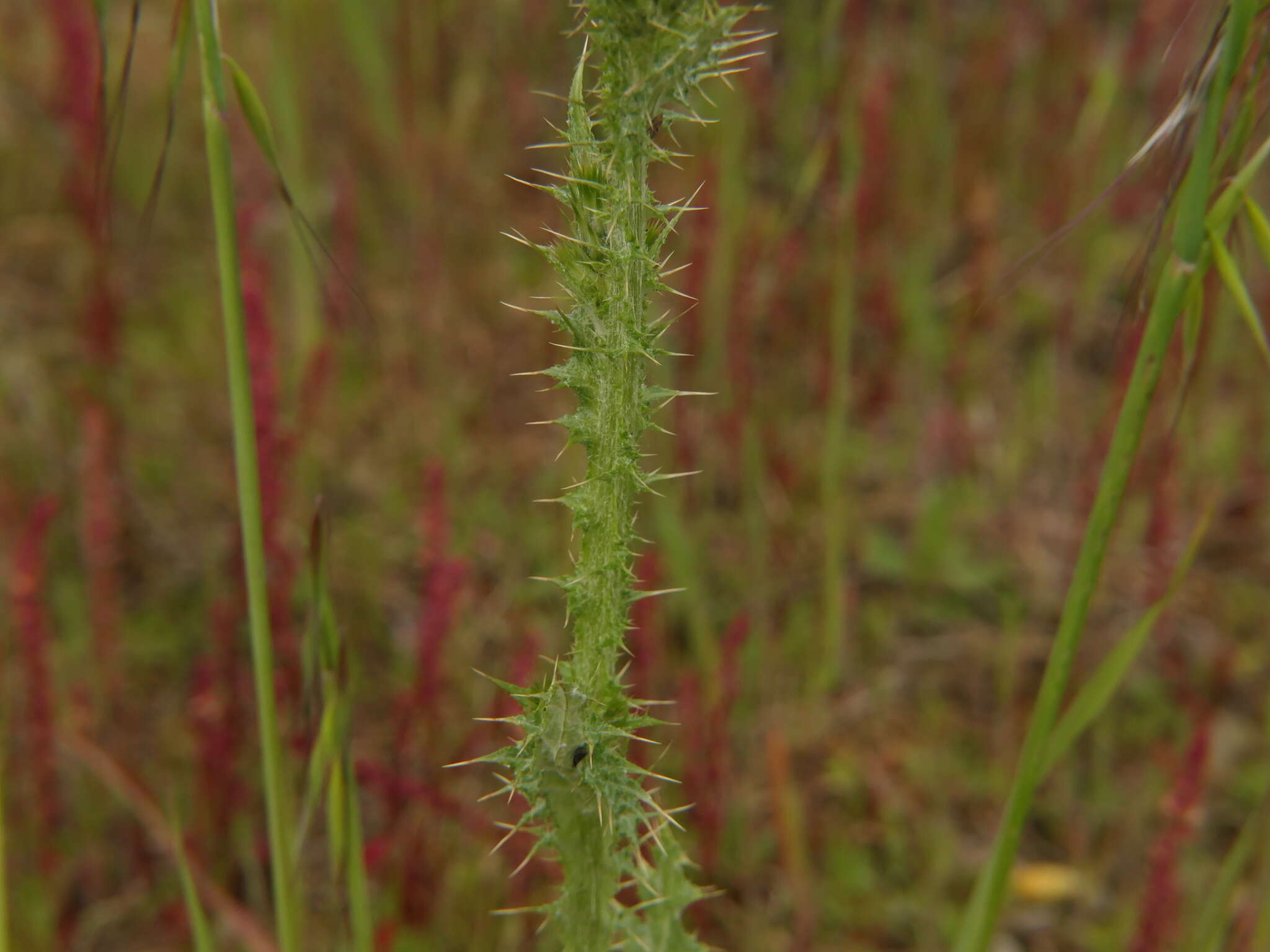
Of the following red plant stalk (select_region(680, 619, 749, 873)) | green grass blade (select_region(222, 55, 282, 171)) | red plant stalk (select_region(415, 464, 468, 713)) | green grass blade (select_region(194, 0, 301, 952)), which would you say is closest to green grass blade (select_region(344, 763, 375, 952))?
green grass blade (select_region(194, 0, 301, 952))

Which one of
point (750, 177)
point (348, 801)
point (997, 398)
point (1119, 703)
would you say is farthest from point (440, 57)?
point (348, 801)

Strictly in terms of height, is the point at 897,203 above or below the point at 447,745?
above

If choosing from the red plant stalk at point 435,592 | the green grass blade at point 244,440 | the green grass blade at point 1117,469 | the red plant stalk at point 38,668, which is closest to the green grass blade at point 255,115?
the green grass blade at point 244,440

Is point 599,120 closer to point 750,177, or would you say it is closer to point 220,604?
point 220,604

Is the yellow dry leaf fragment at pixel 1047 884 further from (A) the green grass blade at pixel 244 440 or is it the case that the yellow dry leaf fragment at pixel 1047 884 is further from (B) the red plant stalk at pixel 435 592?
(A) the green grass blade at pixel 244 440

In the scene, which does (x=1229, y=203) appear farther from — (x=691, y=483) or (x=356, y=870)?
(x=691, y=483)

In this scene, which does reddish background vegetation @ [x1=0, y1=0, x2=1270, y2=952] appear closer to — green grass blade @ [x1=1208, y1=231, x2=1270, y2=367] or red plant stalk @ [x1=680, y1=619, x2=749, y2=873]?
red plant stalk @ [x1=680, y1=619, x2=749, y2=873]

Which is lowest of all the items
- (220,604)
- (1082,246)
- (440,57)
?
(220,604)
